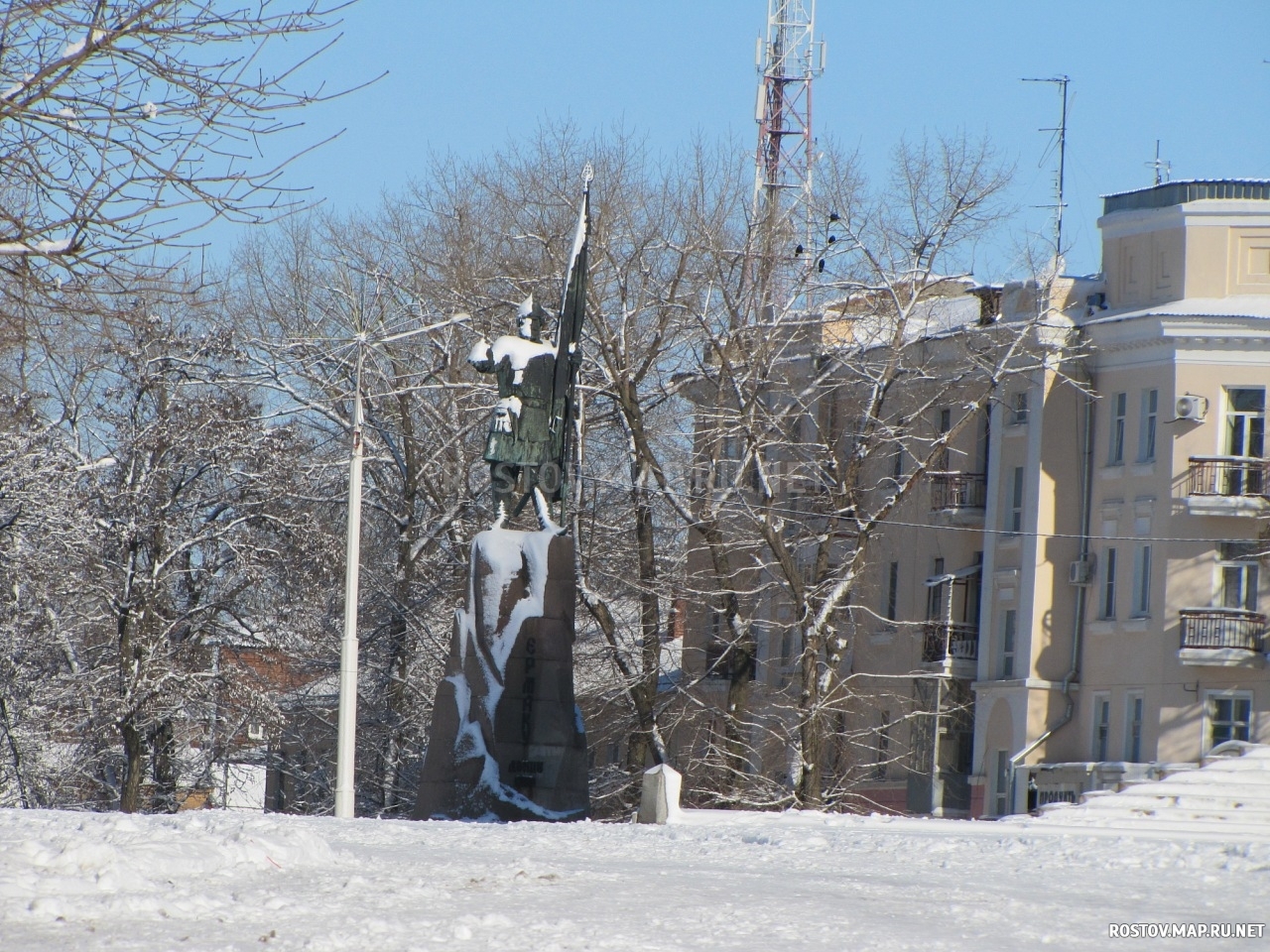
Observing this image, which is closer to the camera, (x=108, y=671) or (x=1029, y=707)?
(x=108, y=671)

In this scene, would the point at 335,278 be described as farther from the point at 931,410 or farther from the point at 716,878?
the point at 716,878

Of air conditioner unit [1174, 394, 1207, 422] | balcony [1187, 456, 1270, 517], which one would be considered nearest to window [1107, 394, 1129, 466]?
air conditioner unit [1174, 394, 1207, 422]

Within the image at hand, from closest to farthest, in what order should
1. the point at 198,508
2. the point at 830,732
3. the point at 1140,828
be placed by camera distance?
the point at 1140,828 → the point at 830,732 → the point at 198,508

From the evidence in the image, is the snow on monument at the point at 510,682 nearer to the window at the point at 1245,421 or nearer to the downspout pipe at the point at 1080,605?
the downspout pipe at the point at 1080,605

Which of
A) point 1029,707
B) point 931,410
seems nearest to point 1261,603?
point 1029,707

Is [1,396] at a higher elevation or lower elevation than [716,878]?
higher

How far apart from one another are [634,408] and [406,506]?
6.86m

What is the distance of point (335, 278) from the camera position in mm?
42938

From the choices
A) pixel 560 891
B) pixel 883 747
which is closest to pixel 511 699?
pixel 560 891

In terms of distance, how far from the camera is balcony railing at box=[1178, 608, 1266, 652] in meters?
38.4

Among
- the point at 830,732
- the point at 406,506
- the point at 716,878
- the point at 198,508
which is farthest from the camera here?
the point at 406,506

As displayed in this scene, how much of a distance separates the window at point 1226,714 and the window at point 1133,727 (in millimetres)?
1388

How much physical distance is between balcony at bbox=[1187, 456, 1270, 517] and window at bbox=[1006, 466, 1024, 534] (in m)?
4.33

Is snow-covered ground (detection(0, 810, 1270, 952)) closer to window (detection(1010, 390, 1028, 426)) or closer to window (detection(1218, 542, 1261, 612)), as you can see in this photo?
window (detection(1218, 542, 1261, 612))
